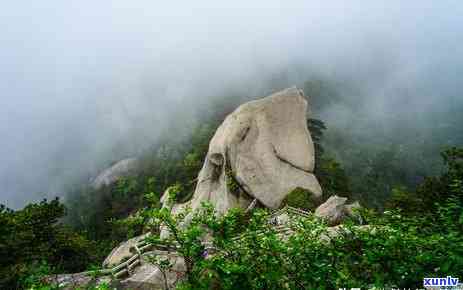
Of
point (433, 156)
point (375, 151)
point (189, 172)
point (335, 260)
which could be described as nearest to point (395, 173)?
point (375, 151)

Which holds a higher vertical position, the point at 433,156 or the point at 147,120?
the point at 147,120

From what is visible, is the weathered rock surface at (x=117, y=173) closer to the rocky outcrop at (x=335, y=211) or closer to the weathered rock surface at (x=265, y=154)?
the weathered rock surface at (x=265, y=154)

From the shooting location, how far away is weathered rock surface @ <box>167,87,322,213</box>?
2627 centimetres

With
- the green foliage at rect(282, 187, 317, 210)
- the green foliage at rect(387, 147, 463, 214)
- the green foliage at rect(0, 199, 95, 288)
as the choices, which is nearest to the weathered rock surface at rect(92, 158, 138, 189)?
the green foliage at rect(0, 199, 95, 288)

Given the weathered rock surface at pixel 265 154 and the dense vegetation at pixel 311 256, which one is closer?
the dense vegetation at pixel 311 256

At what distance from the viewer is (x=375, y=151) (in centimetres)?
6369

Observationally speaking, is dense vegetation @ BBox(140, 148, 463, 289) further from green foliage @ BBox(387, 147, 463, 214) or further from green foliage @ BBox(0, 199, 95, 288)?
green foliage @ BBox(387, 147, 463, 214)

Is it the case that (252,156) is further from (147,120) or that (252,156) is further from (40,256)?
(147,120)

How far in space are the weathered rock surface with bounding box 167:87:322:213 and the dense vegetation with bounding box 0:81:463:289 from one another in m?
1.75

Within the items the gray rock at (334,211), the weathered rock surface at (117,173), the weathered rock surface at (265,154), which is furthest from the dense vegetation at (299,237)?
the weathered rock surface at (117,173)

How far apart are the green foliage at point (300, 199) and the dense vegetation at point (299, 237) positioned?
78 mm

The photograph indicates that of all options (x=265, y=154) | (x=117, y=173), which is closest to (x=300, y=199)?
(x=265, y=154)

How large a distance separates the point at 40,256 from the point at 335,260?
18212mm

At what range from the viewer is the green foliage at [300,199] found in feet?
80.3
